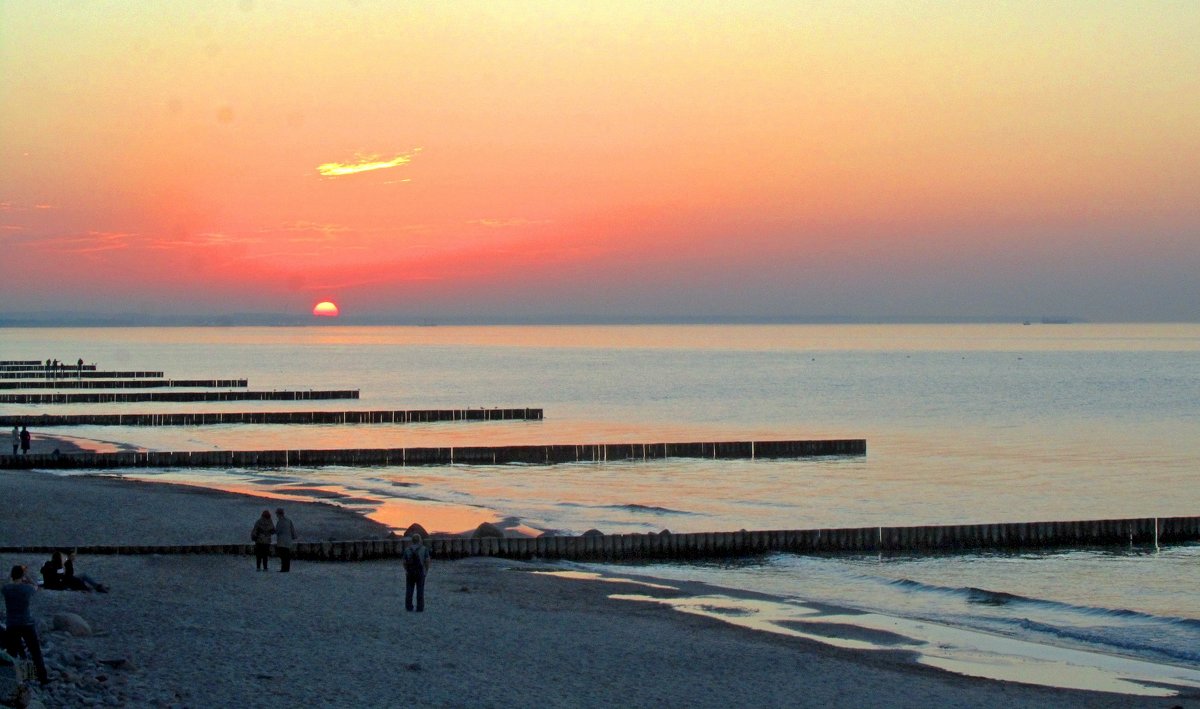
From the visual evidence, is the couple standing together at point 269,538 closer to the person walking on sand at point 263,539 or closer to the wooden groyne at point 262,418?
the person walking on sand at point 263,539

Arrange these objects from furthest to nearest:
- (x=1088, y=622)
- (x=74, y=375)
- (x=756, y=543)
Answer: (x=74, y=375), (x=756, y=543), (x=1088, y=622)

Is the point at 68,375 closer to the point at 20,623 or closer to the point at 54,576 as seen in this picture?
the point at 54,576

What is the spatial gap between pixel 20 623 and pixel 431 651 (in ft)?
23.5

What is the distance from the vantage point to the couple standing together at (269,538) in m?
27.6

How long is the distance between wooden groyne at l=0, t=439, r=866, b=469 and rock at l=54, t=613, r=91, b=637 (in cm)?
3963

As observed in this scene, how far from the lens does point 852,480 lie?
57250 millimetres

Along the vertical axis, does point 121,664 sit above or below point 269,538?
below

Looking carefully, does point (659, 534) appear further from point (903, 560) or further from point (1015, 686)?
point (1015, 686)

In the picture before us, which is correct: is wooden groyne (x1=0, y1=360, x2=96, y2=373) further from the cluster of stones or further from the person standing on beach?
the person standing on beach

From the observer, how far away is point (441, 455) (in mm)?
63844

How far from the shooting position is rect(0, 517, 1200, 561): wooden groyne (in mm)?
31859

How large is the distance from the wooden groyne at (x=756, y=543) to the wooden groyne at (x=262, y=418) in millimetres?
57067

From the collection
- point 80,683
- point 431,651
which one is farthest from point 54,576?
point 80,683

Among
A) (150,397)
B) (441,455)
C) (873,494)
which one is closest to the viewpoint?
(873,494)
